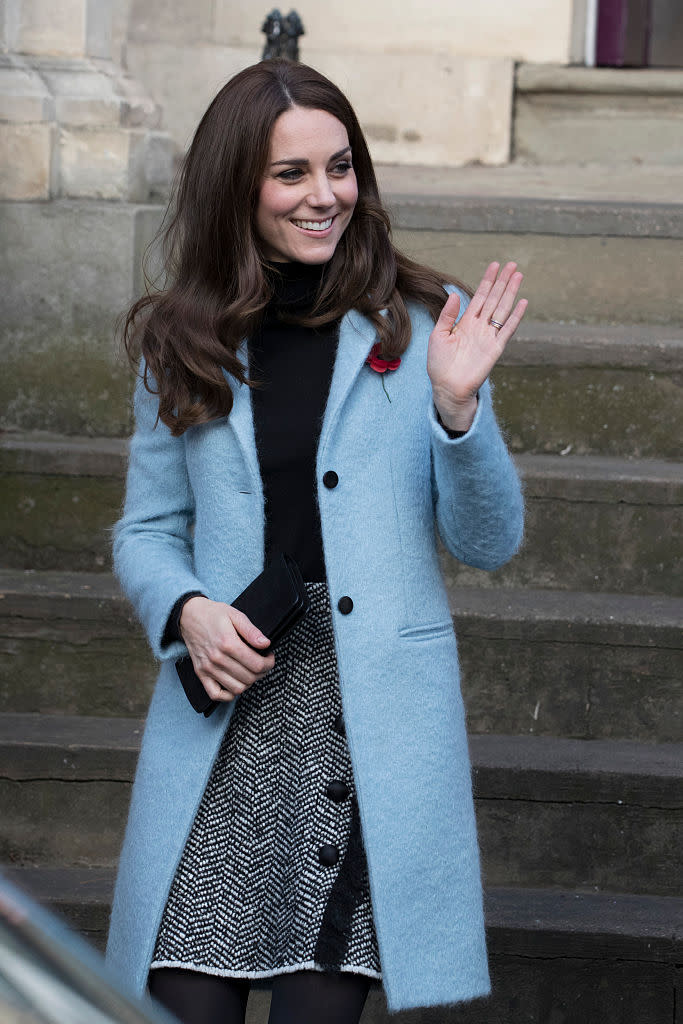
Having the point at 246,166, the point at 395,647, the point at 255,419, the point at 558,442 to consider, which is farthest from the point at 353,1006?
the point at 558,442

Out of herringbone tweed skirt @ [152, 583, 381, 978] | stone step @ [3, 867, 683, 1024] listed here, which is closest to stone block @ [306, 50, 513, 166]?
stone step @ [3, 867, 683, 1024]

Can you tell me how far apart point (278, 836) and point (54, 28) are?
3.32m

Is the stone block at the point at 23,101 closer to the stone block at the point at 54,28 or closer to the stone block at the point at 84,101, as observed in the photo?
the stone block at the point at 84,101

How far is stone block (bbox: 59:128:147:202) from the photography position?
4.42 metres

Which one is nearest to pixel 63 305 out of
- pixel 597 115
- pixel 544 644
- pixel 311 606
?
pixel 544 644

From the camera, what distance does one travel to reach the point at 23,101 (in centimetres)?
438

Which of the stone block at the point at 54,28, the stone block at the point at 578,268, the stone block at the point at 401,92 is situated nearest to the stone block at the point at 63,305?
the stone block at the point at 54,28

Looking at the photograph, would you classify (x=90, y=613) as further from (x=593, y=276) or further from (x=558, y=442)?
(x=593, y=276)

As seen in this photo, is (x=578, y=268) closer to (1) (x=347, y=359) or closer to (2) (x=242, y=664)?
(1) (x=347, y=359)

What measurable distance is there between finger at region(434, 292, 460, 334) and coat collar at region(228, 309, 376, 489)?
0.59ft

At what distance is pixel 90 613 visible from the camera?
3637 millimetres

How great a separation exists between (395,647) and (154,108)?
3159 mm

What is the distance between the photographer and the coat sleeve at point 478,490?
198cm

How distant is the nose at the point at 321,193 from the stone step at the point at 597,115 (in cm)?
381
